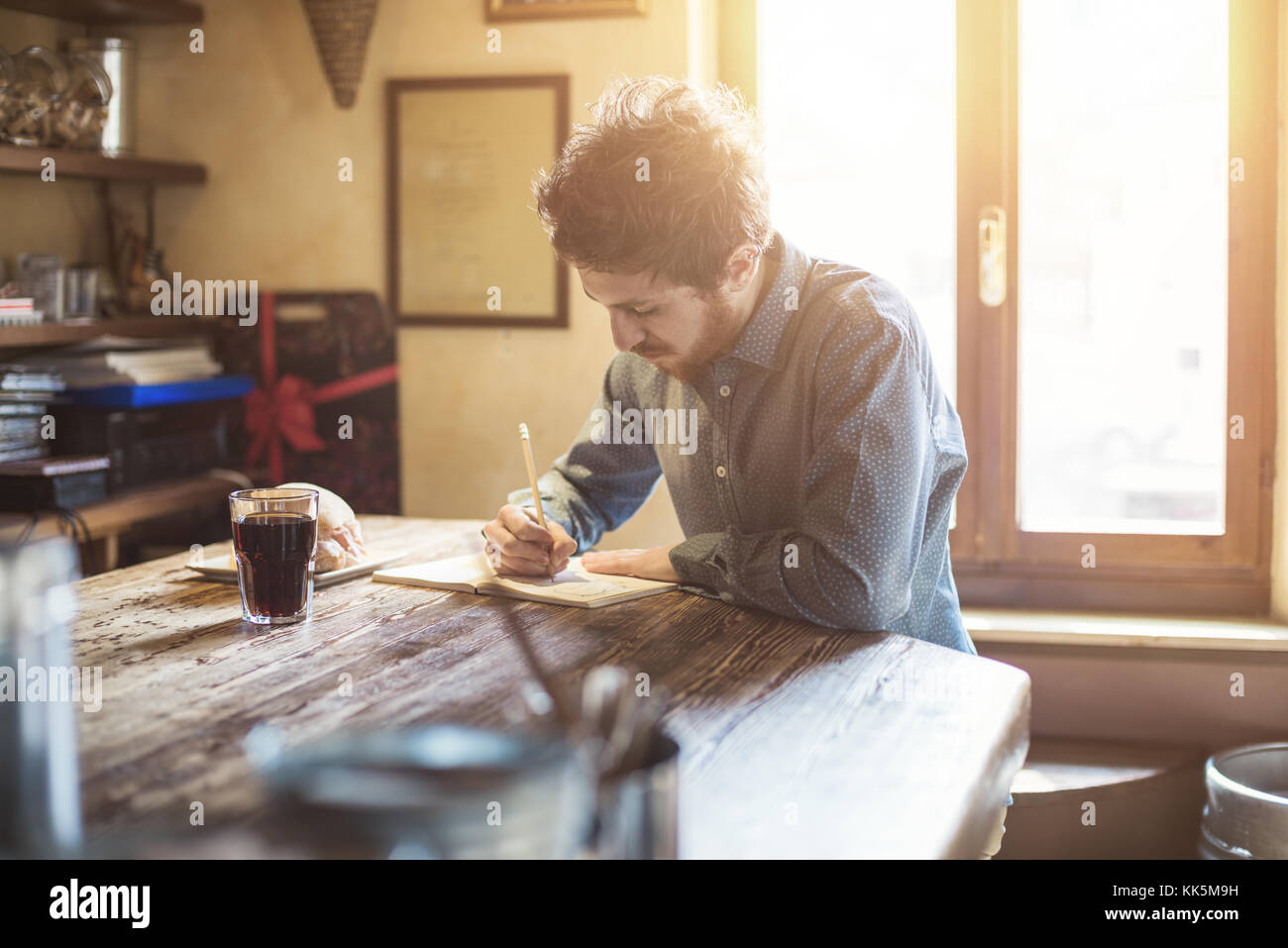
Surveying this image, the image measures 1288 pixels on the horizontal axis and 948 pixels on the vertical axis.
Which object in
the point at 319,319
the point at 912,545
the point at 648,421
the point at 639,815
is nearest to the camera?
the point at 639,815

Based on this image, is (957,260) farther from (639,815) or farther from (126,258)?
(639,815)

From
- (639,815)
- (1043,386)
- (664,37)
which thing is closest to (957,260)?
(1043,386)

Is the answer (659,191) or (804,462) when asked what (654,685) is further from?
(659,191)

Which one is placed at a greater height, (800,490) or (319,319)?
(319,319)

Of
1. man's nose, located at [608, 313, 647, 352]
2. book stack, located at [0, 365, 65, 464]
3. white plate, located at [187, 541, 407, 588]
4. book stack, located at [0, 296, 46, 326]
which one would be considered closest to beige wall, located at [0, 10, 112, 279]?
book stack, located at [0, 296, 46, 326]

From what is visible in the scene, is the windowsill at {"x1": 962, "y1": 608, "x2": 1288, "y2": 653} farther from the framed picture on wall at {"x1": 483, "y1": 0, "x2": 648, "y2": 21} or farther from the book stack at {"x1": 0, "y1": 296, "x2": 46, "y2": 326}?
the book stack at {"x1": 0, "y1": 296, "x2": 46, "y2": 326}

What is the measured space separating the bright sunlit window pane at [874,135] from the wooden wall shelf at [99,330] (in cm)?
163

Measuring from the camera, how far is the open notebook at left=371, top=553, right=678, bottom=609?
4.94 feet

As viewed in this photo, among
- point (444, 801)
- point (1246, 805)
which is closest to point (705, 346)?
point (444, 801)

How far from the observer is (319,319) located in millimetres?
3217

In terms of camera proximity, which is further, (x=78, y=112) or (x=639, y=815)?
(x=78, y=112)

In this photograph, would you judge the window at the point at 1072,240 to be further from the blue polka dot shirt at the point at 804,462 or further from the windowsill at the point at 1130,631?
the blue polka dot shirt at the point at 804,462

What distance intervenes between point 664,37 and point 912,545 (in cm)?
176

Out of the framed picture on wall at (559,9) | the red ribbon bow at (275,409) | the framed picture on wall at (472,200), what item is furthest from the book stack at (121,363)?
the framed picture on wall at (559,9)
